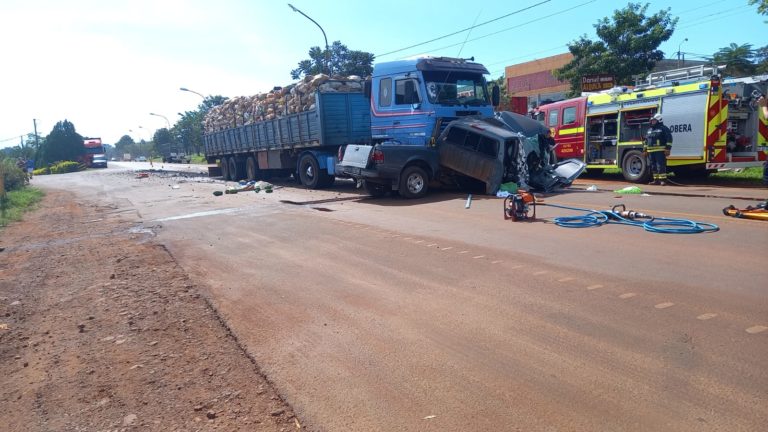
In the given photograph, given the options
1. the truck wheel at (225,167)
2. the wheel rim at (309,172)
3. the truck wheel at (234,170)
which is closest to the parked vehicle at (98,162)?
the truck wheel at (225,167)

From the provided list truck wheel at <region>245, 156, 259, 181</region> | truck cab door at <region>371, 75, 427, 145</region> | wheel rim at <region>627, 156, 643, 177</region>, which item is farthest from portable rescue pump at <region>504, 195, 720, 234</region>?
truck wheel at <region>245, 156, 259, 181</region>

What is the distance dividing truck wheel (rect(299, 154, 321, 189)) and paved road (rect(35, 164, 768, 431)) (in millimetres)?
8043

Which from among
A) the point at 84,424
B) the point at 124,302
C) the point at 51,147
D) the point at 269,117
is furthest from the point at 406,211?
the point at 51,147

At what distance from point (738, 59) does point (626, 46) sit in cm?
1264

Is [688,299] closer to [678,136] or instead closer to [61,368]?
[61,368]

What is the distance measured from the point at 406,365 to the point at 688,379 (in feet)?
5.42

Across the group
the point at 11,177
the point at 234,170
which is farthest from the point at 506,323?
the point at 11,177

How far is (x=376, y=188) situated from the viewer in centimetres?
1272

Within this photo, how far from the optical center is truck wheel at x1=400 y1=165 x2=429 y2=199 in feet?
39.0

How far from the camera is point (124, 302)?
5.19 metres

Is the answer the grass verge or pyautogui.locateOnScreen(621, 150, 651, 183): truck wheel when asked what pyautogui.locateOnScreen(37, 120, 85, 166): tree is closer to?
the grass verge

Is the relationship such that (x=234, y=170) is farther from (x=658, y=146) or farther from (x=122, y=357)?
(x=122, y=357)

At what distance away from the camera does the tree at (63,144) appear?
207 ft

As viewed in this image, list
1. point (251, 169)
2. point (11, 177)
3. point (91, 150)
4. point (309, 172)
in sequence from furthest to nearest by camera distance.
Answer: point (91, 150), point (11, 177), point (251, 169), point (309, 172)
